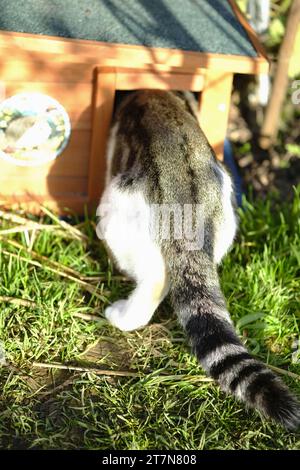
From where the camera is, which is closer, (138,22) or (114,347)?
(114,347)

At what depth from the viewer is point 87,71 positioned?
3932 millimetres

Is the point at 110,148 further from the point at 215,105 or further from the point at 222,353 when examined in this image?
the point at 222,353

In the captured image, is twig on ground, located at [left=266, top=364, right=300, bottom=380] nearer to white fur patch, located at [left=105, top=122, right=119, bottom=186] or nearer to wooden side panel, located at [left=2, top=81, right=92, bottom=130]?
white fur patch, located at [left=105, top=122, right=119, bottom=186]

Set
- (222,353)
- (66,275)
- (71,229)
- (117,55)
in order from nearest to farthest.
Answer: (222,353) < (117,55) < (66,275) < (71,229)

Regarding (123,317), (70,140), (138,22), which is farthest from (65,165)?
(123,317)

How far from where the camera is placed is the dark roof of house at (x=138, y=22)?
379 cm

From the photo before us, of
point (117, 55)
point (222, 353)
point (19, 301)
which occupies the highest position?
point (117, 55)

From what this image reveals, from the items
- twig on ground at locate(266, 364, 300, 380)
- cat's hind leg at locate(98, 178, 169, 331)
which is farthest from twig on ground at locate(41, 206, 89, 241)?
twig on ground at locate(266, 364, 300, 380)

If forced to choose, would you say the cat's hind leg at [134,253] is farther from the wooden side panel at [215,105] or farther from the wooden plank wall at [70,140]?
the wooden side panel at [215,105]

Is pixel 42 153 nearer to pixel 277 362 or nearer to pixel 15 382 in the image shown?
pixel 15 382

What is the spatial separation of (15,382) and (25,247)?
91cm

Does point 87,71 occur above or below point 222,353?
above

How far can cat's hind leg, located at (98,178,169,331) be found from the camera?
3449 millimetres

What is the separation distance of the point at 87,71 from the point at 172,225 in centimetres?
110
